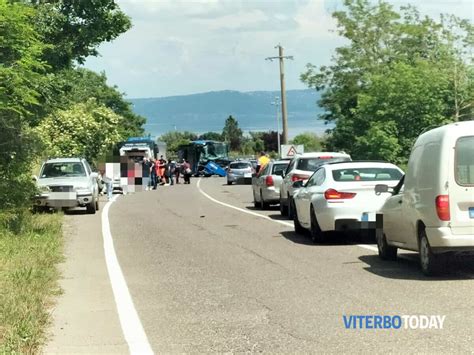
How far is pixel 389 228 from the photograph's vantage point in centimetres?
1168

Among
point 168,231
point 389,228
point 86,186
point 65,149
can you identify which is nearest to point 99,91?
point 65,149

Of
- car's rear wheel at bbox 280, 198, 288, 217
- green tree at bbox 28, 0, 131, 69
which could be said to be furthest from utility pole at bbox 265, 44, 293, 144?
car's rear wheel at bbox 280, 198, 288, 217

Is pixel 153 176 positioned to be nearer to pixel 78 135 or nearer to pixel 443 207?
pixel 78 135

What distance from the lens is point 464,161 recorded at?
961cm

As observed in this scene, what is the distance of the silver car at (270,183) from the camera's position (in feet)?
78.3

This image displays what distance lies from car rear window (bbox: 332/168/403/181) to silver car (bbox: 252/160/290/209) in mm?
8959

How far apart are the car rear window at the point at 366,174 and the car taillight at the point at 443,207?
482 cm

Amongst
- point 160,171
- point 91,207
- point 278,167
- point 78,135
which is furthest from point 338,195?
point 160,171

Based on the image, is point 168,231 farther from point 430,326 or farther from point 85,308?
point 430,326

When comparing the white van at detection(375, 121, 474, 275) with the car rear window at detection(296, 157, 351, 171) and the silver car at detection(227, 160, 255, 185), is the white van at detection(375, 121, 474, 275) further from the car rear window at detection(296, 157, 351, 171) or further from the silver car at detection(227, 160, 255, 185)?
the silver car at detection(227, 160, 255, 185)

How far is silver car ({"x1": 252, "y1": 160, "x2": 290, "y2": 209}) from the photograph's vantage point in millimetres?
23875

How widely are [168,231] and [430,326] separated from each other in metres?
11.3

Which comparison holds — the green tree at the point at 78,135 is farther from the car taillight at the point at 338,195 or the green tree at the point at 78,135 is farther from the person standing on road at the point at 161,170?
the car taillight at the point at 338,195

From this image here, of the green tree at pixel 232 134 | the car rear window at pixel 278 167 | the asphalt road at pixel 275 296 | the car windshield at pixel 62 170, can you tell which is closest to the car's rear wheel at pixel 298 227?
the asphalt road at pixel 275 296
